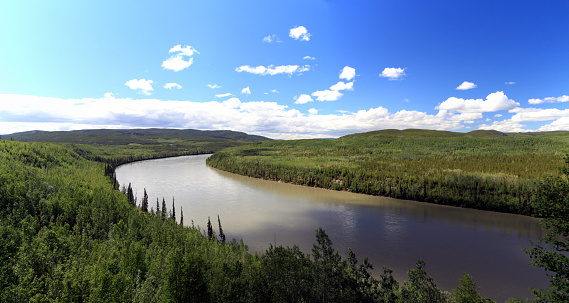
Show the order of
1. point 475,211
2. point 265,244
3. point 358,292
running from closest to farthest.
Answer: point 358,292 → point 265,244 → point 475,211

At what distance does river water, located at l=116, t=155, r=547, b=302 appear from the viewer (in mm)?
35906

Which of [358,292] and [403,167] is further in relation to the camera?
[403,167]

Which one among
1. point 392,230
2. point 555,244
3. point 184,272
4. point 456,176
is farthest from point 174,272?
point 456,176

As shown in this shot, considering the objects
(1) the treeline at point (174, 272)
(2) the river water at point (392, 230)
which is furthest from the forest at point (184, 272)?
(2) the river water at point (392, 230)

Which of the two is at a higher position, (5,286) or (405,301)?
(5,286)

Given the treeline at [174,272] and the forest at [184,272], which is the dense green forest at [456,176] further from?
the treeline at [174,272]

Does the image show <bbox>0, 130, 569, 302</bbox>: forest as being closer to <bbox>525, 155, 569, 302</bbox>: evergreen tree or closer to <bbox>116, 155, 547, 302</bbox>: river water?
<bbox>525, 155, 569, 302</bbox>: evergreen tree

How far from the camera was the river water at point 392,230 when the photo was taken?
35906mm

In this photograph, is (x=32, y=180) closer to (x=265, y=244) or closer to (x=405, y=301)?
(x=265, y=244)

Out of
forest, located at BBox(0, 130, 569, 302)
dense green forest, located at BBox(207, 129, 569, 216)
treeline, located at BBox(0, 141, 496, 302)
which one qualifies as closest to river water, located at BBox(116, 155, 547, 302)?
dense green forest, located at BBox(207, 129, 569, 216)

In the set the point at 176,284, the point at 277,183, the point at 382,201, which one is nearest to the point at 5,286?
the point at 176,284

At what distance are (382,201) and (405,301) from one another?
57654mm

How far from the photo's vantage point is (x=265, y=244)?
149 feet

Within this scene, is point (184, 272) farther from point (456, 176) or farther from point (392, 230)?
point (456, 176)
